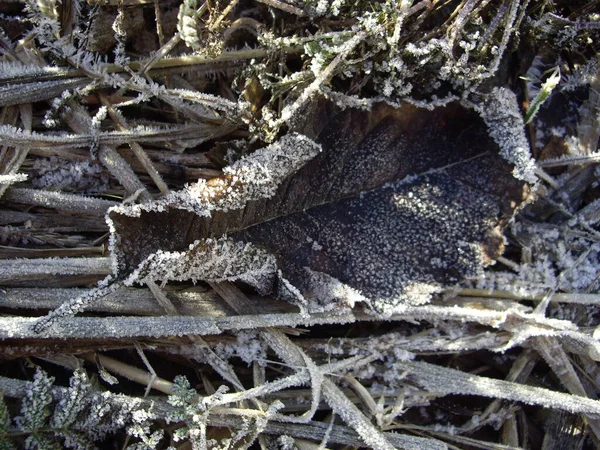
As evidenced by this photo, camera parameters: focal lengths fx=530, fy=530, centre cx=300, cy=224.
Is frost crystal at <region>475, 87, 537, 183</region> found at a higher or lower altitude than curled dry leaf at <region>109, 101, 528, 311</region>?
higher

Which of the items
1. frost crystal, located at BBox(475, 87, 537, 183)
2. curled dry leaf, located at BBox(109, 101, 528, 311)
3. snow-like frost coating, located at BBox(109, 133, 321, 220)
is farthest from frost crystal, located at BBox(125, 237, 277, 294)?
frost crystal, located at BBox(475, 87, 537, 183)

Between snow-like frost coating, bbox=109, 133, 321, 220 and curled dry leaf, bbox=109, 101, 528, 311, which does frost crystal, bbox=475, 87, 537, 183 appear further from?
snow-like frost coating, bbox=109, 133, 321, 220

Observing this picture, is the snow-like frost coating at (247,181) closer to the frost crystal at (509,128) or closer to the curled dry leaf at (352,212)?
the curled dry leaf at (352,212)

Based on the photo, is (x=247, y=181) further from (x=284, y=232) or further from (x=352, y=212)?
(x=352, y=212)

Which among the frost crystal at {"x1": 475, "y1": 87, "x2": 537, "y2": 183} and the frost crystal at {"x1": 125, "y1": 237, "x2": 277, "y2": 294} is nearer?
the frost crystal at {"x1": 125, "y1": 237, "x2": 277, "y2": 294}

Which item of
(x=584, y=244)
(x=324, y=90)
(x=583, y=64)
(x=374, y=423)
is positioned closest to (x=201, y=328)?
(x=374, y=423)

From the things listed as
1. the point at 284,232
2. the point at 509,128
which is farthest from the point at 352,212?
the point at 509,128

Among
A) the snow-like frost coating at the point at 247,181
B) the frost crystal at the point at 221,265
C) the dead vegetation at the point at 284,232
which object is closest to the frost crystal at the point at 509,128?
the dead vegetation at the point at 284,232

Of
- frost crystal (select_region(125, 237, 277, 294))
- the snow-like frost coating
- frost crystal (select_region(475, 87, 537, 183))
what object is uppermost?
frost crystal (select_region(475, 87, 537, 183))
